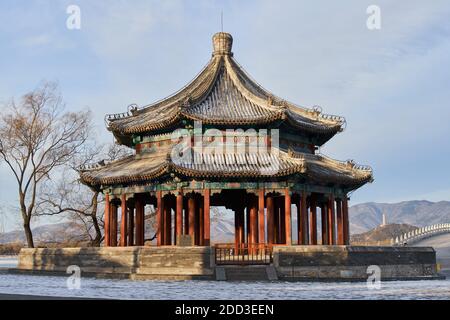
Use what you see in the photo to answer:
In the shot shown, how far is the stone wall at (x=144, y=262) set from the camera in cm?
2670

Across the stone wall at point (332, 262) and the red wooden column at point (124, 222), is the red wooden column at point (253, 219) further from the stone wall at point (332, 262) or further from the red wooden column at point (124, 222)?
the stone wall at point (332, 262)

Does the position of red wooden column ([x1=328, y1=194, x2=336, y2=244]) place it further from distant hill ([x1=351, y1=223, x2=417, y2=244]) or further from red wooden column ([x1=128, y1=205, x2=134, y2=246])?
distant hill ([x1=351, y1=223, x2=417, y2=244])

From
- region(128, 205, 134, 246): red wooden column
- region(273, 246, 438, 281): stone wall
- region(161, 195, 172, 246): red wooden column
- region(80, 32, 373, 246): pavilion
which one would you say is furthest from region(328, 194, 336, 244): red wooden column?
region(128, 205, 134, 246): red wooden column

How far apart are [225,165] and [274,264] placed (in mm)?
6478

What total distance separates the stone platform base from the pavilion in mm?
1705

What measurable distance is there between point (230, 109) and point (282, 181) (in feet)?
17.4

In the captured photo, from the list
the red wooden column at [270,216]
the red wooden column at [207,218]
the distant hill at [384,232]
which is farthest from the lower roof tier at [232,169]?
the distant hill at [384,232]

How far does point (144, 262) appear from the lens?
27.6m

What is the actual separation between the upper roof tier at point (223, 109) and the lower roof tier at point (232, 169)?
1.69 meters

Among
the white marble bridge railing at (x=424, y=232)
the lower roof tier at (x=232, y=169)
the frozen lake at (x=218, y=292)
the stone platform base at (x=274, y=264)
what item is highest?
the lower roof tier at (x=232, y=169)

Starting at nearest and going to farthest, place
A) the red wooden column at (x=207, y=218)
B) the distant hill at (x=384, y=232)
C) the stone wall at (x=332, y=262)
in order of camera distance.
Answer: the stone wall at (x=332, y=262)
the red wooden column at (x=207, y=218)
the distant hill at (x=384, y=232)
